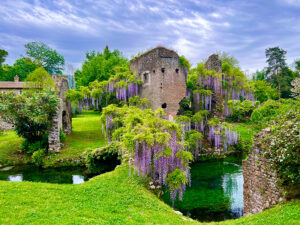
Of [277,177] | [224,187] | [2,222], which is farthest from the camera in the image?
[224,187]

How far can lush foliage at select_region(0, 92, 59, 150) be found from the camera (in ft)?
46.6

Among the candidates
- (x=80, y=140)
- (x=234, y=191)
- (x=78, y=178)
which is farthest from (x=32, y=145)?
(x=234, y=191)

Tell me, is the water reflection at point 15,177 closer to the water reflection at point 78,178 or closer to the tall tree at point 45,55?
the water reflection at point 78,178

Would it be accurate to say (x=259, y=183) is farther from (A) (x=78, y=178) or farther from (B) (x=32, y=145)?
(B) (x=32, y=145)

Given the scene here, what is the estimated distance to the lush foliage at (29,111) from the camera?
14.2 meters

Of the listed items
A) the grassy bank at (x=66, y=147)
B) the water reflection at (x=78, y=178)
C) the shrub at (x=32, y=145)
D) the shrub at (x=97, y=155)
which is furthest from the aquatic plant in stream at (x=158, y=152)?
the shrub at (x=32, y=145)

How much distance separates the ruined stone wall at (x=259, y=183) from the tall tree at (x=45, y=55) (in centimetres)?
4527

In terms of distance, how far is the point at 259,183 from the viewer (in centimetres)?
659

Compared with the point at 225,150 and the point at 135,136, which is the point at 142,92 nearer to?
the point at 225,150

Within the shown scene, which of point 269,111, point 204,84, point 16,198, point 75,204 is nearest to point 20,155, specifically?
point 16,198

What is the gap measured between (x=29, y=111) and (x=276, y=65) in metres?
39.1

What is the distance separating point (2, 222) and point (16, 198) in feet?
5.50

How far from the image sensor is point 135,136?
7.70m

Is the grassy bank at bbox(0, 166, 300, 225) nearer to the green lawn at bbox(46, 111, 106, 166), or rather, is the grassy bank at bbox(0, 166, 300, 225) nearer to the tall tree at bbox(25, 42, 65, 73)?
the green lawn at bbox(46, 111, 106, 166)
